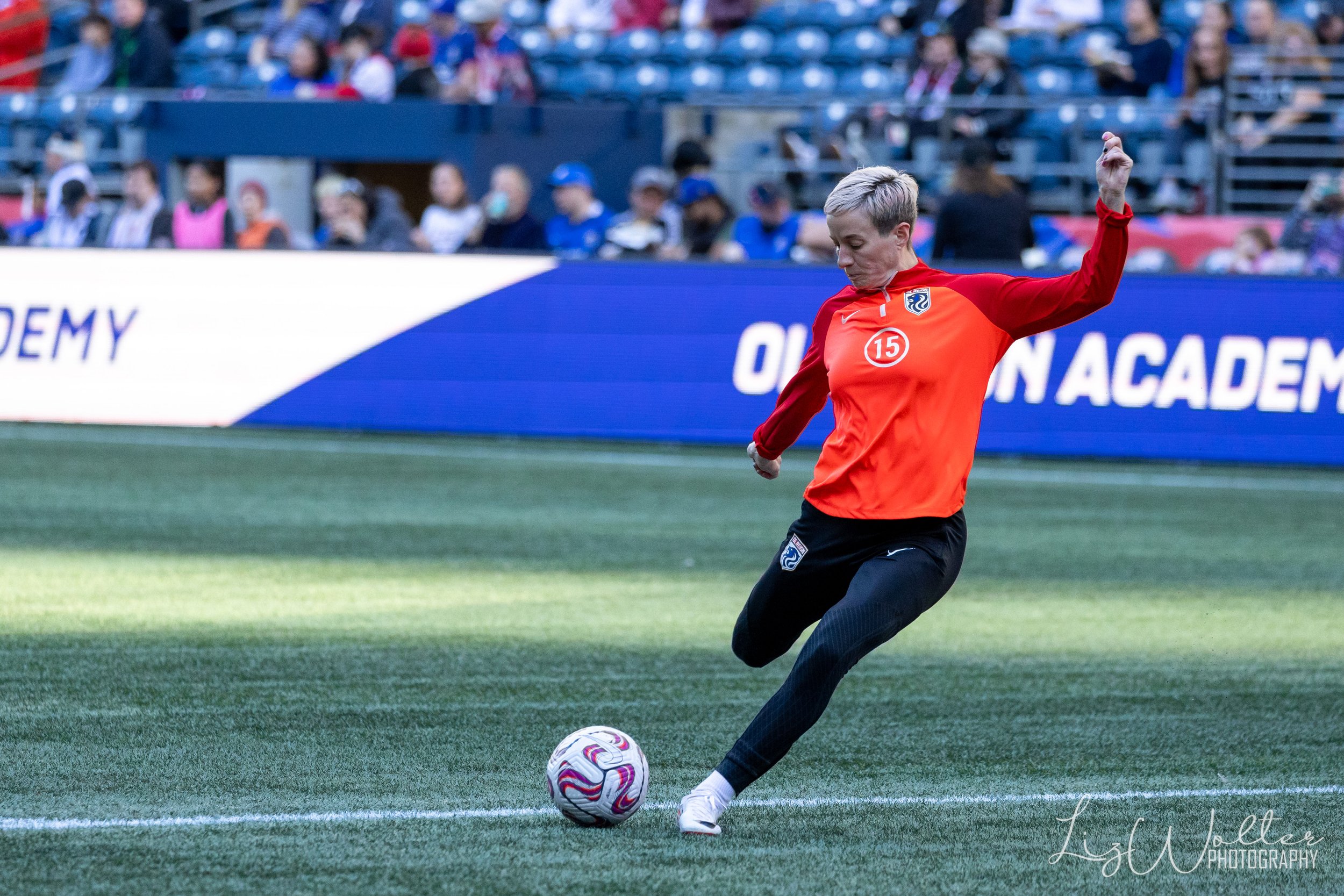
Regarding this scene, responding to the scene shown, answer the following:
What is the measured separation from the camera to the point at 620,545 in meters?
11.4

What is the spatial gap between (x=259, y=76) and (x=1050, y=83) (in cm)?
936

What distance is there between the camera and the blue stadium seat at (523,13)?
25141 mm

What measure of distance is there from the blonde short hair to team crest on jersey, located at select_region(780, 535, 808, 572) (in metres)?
0.84

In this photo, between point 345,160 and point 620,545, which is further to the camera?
point 345,160

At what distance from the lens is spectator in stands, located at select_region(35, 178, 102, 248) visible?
737 inches

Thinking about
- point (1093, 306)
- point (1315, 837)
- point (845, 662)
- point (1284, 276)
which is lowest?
point (1284, 276)

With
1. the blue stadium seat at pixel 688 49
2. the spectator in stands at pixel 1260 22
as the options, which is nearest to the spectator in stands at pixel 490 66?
the blue stadium seat at pixel 688 49

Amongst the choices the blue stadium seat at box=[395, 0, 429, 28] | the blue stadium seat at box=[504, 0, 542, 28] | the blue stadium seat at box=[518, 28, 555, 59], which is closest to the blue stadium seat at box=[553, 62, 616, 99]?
the blue stadium seat at box=[518, 28, 555, 59]

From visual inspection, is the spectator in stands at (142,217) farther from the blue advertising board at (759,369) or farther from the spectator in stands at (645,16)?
the spectator in stands at (645,16)

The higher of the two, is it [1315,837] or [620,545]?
[1315,837]

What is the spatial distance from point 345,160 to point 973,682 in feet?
51.9

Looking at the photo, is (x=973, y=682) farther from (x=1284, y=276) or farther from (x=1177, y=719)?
(x=1284, y=276)

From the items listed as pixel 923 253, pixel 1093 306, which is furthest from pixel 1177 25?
pixel 1093 306

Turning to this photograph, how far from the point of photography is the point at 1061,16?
21828 mm
